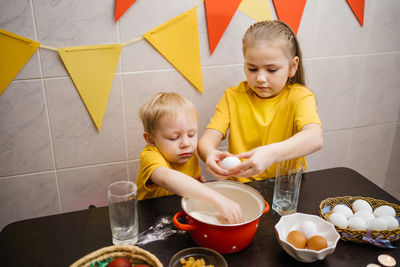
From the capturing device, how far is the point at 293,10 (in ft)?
5.16

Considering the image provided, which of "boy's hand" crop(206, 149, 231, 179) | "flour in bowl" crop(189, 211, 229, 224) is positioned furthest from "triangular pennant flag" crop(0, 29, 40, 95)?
"flour in bowl" crop(189, 211, 229, 224)

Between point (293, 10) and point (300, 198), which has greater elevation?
point (293, 10)

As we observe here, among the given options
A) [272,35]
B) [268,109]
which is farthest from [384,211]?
[272,35]

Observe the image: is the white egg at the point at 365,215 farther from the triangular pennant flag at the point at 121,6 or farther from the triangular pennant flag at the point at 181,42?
the triangular pennant flag at the point at 121,6

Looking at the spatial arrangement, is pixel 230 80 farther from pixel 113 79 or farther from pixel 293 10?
pixel 113 79

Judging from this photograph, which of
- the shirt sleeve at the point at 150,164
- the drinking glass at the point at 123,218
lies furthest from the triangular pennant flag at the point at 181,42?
the drinking glass at the point at 123,218

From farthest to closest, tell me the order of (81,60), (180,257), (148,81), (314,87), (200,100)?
(314,87)
(200,100)
(148,81)
(81,60)
(180,257)

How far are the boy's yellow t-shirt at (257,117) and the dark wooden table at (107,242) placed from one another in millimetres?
381

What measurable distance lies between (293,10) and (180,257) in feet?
4.20

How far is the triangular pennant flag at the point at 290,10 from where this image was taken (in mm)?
1547

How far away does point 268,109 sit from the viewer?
1.37m

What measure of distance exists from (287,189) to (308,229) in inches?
6.8

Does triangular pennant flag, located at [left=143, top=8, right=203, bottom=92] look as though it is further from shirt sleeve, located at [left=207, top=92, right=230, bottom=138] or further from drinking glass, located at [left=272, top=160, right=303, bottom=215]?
drinking glass, located at [left=272, top=160, right=303, bottom=215]

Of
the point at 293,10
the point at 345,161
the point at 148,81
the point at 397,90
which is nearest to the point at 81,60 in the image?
the point at 148,81
